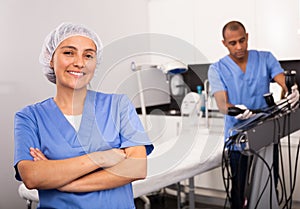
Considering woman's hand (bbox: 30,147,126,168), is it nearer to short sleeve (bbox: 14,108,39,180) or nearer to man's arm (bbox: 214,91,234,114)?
short sleeve (bbox: 14,108,39,180)

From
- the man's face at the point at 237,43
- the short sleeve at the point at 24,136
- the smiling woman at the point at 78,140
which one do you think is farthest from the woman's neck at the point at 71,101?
the man's face at the point at 237,43

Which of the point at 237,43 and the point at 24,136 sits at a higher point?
the point at 237,43

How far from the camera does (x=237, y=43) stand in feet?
→ 7.73

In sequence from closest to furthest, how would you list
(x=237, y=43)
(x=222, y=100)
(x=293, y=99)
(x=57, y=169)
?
(x=57, y=169)
(x=293, y=99)
(x=222, y=100)
(x=237, y=43)

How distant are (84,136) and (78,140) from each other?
0.02m

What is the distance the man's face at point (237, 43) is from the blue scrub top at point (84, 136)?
4.40 ft

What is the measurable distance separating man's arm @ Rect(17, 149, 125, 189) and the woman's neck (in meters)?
0.16

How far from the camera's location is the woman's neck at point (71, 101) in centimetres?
116

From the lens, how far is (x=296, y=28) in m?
2.57

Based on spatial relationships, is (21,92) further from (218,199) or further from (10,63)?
(218,199)

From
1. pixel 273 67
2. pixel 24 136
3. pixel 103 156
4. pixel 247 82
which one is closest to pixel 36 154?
pixel 24 136

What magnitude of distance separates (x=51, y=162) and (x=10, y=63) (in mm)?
1373

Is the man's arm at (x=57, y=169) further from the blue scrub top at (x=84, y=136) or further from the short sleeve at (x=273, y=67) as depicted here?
the short sleeve at (x=273, y=67)

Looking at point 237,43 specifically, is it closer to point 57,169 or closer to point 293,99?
point 293,99
